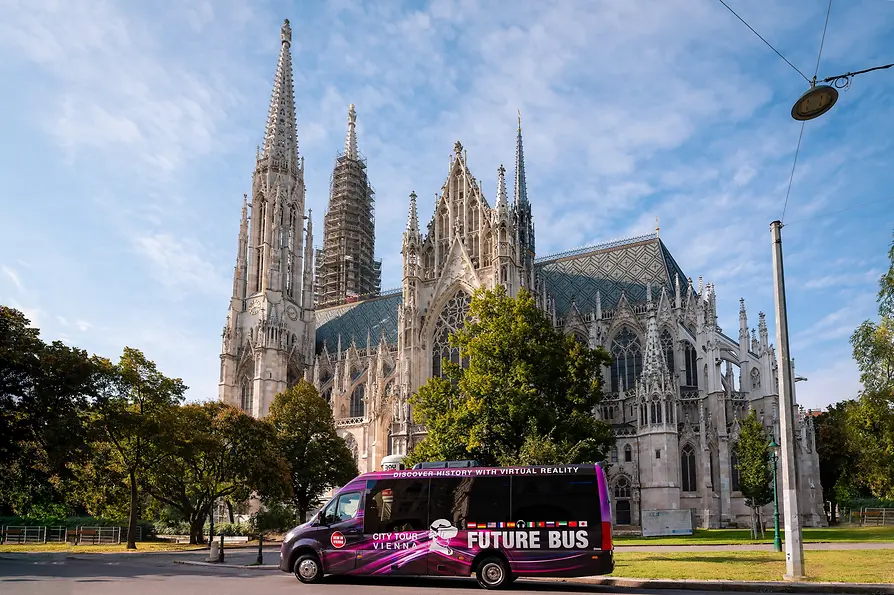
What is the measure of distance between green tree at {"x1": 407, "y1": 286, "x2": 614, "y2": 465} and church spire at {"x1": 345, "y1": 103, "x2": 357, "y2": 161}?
187 ft

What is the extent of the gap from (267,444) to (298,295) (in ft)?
99.6

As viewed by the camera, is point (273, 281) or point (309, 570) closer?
point (309, 570)

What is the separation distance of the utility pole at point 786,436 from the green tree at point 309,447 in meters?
35.3

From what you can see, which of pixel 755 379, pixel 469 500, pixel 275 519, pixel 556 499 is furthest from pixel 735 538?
pixel 275 519

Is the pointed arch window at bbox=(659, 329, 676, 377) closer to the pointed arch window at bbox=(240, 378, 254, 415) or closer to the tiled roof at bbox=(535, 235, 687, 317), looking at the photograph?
the tiled roof at bbox=(535, 235, 687, 317)

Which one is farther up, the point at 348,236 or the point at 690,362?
the point at 348,236

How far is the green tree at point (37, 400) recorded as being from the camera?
30.7 metres

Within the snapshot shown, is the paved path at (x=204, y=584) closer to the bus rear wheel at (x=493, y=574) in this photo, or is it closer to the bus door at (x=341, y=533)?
the bus rear wheel at (x=493, y=574)

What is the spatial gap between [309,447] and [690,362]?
26.2m

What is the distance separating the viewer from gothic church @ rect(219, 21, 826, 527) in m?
49.3

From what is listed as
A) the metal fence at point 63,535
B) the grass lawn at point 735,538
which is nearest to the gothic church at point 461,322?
the grass lawn at point 735,538

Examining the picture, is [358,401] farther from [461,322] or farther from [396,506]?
[396,506]

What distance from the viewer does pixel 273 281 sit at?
69188 mm

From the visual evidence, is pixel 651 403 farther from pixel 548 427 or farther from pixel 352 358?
pixel 352 358
